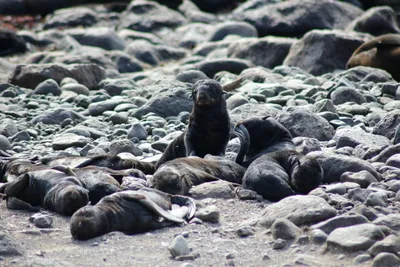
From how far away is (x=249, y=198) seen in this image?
23.2 feet

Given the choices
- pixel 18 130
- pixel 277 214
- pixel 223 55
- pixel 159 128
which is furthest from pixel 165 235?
pixel 223 55

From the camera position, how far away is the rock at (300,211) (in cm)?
584

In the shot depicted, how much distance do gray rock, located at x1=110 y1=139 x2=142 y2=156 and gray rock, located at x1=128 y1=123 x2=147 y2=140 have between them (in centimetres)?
109

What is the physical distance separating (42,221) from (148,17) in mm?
26388

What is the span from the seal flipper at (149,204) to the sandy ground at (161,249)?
0.09 m

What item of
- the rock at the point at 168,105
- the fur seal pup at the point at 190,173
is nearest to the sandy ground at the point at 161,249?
the fur seal pup at the point at 190,173

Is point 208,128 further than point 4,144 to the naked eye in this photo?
No

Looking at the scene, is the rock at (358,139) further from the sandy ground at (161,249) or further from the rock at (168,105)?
the rock at (168,105)

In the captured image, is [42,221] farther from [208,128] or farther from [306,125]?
[306,125]

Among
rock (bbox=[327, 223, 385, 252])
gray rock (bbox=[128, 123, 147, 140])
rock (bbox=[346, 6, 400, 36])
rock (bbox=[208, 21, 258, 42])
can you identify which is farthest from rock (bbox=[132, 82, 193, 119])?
rock (bbox=[208, 21, 258, 42])

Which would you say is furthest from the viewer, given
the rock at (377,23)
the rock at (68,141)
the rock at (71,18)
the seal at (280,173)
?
the rock at (71,18)

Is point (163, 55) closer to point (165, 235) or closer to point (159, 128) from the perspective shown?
point (159, 128)

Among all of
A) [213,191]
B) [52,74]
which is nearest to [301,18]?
[52,74]

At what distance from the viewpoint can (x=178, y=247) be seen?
5477 millimetres
